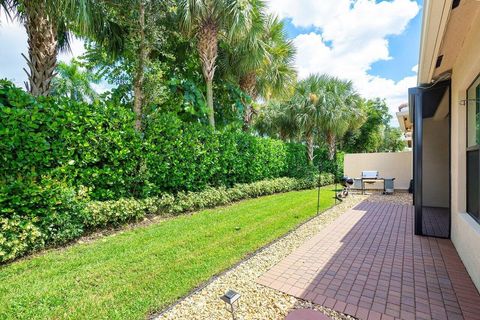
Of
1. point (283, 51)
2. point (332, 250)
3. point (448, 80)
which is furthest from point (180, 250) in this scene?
point (283, 51)

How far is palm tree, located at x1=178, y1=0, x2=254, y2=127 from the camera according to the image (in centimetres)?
751

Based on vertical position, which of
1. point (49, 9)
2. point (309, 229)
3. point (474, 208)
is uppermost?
point (49, 9)

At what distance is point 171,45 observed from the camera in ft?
30.2

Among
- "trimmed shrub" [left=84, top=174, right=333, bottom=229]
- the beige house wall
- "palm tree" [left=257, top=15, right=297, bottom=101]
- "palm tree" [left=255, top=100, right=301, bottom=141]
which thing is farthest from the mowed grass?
the beige house wall

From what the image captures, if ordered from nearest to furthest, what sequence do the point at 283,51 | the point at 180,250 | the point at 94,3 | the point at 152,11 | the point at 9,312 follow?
1. the point at 9,312
2. the point at 180,250
3. the point at 94,3
4. the point at 152,11
5. the point at 283,51

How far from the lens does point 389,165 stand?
1416cm

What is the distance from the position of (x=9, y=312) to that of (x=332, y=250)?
15.3 ft

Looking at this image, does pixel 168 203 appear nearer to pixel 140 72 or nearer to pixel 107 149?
pixel 107 149

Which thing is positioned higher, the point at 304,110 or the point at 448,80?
the point at 304,110

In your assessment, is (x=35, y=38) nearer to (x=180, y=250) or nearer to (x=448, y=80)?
(x=180, y=250)

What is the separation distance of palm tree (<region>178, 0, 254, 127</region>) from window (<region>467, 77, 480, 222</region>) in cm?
643

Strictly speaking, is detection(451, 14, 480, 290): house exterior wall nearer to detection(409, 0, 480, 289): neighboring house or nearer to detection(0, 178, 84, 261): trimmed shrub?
detection(409, 0, 480, 289): neighboring house

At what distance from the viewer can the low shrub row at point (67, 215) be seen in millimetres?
3852

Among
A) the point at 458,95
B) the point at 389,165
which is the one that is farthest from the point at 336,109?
the point at 458,95
